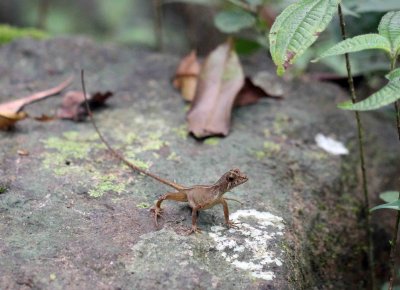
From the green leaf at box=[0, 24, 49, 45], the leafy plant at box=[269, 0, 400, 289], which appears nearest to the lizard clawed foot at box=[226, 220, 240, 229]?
the leafy plant at box=[269, 0, 400, 289]

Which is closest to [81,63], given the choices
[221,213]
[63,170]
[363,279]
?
[63,170]

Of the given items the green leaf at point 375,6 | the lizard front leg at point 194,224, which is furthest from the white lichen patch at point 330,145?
the lizard front leg at point 194,224

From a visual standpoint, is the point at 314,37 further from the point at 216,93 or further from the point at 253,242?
the point at 216,93

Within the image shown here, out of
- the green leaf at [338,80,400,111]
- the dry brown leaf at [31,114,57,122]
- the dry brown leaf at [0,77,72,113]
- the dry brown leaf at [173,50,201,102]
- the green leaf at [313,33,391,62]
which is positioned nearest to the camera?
the green leaf at [338,80,400,111]

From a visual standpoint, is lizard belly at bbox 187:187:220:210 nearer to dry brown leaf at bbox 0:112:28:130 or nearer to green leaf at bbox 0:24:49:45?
dry brown leaf at bbox 0:112:28:130

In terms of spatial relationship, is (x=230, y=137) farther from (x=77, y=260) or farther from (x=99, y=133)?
(x=77, y=260)

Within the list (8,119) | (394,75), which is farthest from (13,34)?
(394,75)

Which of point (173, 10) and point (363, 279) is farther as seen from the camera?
point (173, 10)

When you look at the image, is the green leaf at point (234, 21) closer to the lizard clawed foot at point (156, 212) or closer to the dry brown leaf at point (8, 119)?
the dry brown leaf at point (8, 119)
